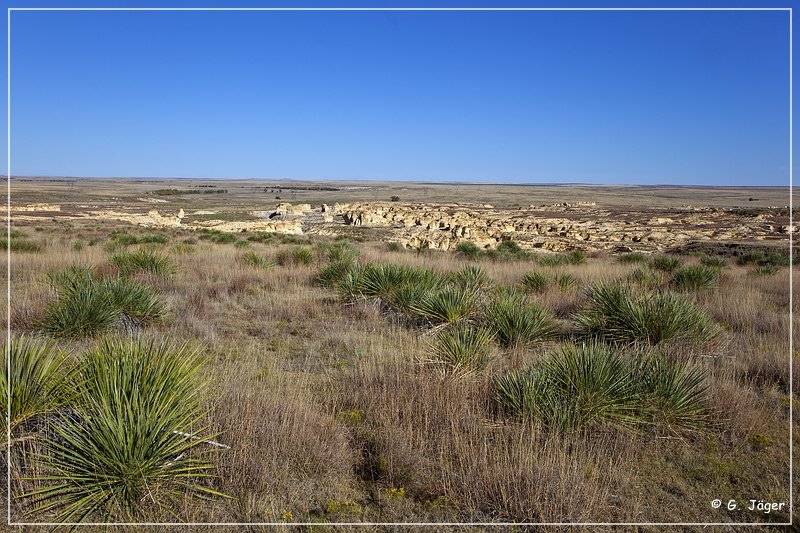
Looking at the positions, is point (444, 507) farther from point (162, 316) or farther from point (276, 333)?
point (162, 316)

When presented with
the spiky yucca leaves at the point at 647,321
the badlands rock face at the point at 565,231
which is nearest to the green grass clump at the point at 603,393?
the spiky yucca leaves at the point at 647,321

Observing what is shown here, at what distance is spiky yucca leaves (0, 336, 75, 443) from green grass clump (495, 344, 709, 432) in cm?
329

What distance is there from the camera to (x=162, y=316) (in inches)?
279

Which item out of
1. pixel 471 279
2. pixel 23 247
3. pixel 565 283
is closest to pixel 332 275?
pixel 471 279

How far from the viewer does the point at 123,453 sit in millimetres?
2928

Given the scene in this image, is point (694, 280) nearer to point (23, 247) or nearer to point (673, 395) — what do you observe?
point (673, 395)

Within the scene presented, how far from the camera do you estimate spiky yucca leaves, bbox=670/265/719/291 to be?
33.8ft

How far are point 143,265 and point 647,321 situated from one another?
972 cm

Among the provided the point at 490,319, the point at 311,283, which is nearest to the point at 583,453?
the point at 490,319

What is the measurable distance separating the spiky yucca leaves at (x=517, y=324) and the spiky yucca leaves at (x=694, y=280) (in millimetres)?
5262

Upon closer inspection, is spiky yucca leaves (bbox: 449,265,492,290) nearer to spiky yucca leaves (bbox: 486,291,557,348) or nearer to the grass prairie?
spiky yucca leaves (bbox: 486,291,557,348)

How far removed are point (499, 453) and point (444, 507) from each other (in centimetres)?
50

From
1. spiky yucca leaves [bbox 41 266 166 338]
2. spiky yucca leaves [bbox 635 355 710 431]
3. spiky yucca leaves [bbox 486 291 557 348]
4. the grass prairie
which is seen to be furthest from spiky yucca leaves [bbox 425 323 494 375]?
spiky yucca leaves [bbox 41 266 166 338]

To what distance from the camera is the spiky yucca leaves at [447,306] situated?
22.5ft
